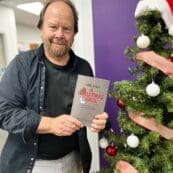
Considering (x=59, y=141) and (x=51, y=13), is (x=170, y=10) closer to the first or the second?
Result: (x=51, y=13)

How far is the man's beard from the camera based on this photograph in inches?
48.1

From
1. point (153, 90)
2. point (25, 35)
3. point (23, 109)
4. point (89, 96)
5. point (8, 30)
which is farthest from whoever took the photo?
point (25, 35)

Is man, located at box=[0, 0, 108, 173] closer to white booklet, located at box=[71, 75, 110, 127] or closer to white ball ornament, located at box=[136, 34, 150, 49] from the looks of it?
white booklet, located at box=[71, 75, 110, 127]

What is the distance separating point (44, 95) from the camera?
1234 mm

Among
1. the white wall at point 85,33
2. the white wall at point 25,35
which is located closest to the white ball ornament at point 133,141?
the white wall at point 85,33

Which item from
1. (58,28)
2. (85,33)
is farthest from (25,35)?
(58,28)

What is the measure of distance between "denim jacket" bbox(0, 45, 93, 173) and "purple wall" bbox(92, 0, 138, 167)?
0.38m

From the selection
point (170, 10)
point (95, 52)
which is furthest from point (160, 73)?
point (95, 52)

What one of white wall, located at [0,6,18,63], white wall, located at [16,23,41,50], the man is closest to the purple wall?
the man

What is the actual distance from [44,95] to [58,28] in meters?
0.29

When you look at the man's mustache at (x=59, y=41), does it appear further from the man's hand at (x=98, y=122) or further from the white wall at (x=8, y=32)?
the white wall at (x=8, y=32)

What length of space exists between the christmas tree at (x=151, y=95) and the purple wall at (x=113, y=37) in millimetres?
520

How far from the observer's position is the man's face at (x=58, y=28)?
3.96 feet

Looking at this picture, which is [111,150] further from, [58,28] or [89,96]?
[58,28]
